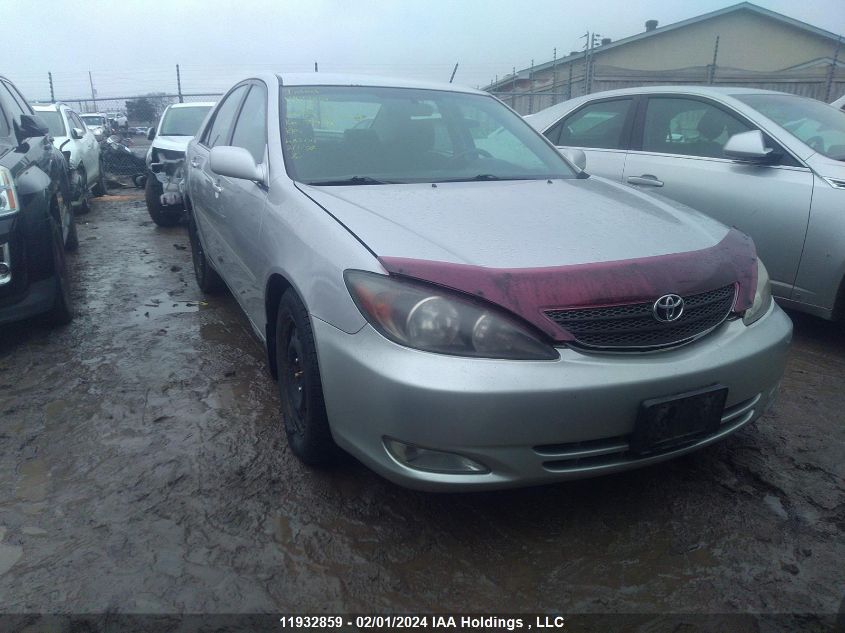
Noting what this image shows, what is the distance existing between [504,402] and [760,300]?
1.18 m

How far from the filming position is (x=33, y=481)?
8.21 feet

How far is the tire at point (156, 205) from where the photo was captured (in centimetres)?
777

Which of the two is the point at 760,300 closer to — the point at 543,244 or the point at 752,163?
the point at 543,244

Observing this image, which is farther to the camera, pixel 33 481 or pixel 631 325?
pixel 33 481

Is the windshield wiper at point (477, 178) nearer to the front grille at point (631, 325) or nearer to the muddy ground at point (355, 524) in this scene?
the front grille at point (631, 325)

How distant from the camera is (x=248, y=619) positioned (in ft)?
6.04

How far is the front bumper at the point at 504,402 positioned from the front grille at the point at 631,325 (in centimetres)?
4

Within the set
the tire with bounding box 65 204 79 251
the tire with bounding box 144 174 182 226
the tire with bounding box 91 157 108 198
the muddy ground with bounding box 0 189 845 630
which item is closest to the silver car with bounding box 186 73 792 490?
the muddy ground with bounding box 0 189 845 630

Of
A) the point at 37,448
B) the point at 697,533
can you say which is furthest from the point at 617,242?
the point at 37,448

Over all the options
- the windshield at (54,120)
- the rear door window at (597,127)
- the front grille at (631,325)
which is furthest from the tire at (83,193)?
the front grille at (631,325)

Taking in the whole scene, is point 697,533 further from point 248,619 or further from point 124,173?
point 124,173

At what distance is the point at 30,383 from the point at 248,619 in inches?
89.8

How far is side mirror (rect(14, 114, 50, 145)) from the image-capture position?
14.5 ft

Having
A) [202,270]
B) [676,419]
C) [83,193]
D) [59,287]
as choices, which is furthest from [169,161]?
[676,419]
